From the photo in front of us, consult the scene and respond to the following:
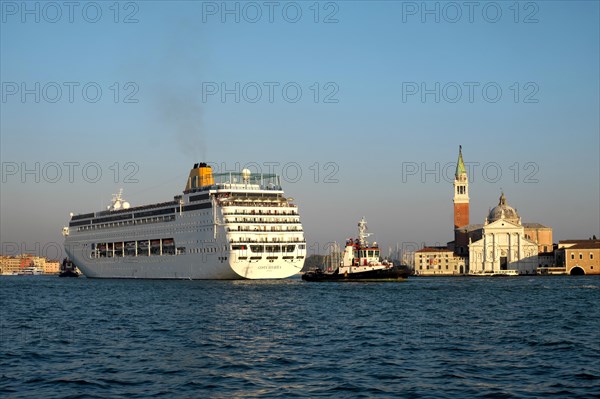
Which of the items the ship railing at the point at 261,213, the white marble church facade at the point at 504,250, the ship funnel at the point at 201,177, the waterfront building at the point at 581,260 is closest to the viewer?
the ship railing at the point at 261,213

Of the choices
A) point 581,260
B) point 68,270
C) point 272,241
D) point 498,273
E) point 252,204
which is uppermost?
point 252,204

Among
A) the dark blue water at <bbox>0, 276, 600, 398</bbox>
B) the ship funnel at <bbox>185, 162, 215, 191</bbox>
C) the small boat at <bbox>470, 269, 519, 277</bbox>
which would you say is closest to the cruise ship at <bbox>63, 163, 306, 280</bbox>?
the ship funnel at <bbox>185, 162, 215, 191</bbox>

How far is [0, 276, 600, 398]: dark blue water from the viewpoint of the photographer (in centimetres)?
2289

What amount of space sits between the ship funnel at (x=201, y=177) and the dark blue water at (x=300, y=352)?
6230cm

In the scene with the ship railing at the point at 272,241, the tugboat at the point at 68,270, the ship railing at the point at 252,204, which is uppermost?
the ship railing at the point at 252,204

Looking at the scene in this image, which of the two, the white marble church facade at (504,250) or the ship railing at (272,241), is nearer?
the ship railing at (272,241)

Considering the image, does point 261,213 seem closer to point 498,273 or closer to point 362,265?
point 362,265

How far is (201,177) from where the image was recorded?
113 meters

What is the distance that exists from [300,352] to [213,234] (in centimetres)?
7151

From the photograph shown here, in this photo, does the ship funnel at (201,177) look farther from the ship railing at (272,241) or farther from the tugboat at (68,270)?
the tugboat at (68,270)

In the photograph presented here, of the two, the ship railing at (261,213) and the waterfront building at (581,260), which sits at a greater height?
the ship railing at (261,213)

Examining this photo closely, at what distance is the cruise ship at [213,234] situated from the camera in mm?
97750

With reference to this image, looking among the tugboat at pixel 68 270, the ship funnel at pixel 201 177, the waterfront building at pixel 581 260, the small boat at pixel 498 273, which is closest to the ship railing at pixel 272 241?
the ship funnel at pixel 201 177

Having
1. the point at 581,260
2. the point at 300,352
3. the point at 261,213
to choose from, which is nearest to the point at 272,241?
the point at 261,213
